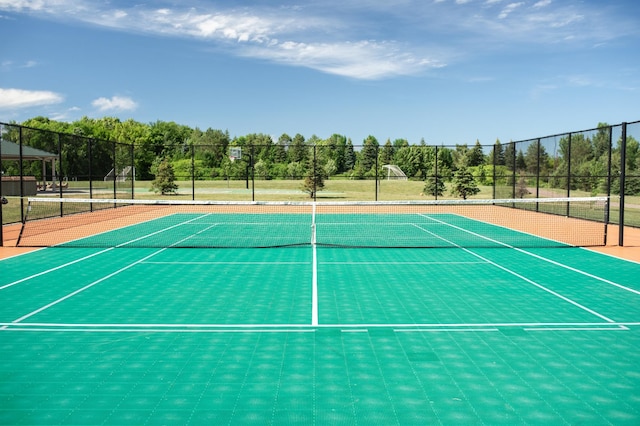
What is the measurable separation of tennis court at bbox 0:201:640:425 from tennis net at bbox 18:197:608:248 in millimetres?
1690

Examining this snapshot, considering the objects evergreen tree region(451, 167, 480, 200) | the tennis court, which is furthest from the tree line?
the tennis court

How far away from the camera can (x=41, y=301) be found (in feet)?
29.9

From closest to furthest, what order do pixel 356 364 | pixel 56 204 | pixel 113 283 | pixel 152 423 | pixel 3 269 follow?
1. pixel 152 423
2. pixel 356 364
3. pixel 113 283
4. pixel 3 269
5. pixel 56 204

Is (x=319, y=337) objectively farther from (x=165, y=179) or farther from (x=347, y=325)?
(x=165, y=179)

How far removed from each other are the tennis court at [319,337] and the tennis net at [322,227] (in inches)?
66.5

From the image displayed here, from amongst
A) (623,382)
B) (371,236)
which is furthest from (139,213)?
(623,382)

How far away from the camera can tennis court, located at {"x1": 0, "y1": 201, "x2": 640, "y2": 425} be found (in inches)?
206

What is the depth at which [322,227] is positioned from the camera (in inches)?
821

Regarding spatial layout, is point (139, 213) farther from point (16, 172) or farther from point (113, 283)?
point (16, 172)

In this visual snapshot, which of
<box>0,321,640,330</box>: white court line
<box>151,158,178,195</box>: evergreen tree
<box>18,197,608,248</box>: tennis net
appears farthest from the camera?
<box>151,158,178,195</box>: evergreen tree

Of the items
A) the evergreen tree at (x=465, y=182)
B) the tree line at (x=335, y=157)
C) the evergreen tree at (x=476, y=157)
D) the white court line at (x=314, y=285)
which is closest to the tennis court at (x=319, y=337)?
the white court line at (x=314, y=285)

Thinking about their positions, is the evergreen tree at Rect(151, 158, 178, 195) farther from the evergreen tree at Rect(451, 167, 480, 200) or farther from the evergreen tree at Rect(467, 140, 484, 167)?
the evergreen tree at Rect(467, 140, 484, 167)

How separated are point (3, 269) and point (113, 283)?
3210 mm

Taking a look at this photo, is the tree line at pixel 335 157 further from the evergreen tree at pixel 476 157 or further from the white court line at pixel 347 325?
the white court line at pixel 347 325
